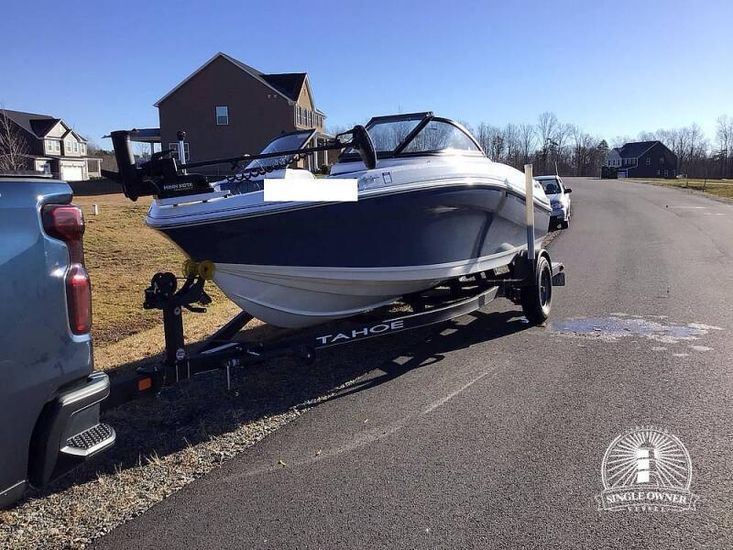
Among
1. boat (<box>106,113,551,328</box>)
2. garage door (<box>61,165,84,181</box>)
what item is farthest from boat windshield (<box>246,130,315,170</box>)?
garage door (<box>61,165,84,181</box>)

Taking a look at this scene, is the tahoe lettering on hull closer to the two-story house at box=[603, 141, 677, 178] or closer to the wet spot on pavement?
the wet spot on pavement

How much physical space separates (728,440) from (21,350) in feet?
13.8

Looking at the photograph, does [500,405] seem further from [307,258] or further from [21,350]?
[21,350]

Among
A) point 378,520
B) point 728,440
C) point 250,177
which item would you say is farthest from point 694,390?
point 250,177

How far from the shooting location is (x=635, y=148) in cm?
11044

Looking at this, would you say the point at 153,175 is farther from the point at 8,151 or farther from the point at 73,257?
the point at 8,151

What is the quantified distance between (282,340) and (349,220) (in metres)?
1.45

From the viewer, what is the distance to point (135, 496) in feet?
11.9

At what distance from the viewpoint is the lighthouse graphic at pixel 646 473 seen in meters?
3.46

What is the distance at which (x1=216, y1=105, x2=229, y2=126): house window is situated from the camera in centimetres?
4344

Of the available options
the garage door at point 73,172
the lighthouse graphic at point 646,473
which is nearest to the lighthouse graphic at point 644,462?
the lighthouse graphic at point 646,473

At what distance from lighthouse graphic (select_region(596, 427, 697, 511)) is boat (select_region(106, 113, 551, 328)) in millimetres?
2586

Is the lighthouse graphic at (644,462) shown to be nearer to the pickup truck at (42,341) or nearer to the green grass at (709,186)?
the pickup truck at (42,341)

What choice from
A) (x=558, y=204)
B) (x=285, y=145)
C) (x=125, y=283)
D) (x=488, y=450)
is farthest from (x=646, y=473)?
(x=558, y=204)
